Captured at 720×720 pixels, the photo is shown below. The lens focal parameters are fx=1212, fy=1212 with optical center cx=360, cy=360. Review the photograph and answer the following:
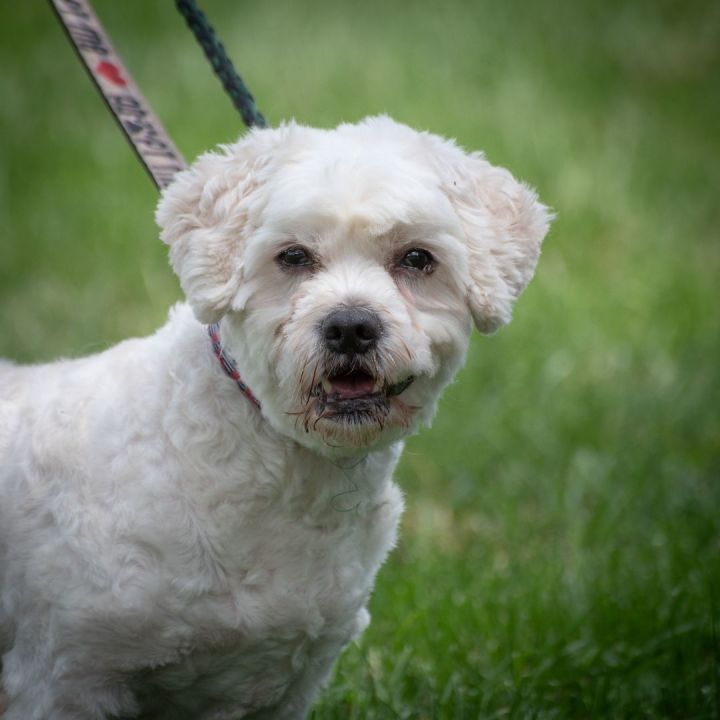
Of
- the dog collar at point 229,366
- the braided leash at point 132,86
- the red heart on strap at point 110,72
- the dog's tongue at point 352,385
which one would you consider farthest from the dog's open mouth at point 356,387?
the red heart on strap at point 110,72

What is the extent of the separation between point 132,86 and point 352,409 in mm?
1309

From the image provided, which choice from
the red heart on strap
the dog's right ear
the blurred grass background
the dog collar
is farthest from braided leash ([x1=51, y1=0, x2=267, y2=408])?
the blurred grass background

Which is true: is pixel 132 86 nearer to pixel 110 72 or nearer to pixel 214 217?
pixel 110 72

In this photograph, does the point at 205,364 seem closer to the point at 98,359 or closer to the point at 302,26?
the point at 98,359

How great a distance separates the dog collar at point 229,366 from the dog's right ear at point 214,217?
158 mm

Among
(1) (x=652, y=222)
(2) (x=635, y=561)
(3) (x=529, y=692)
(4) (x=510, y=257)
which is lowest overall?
(1) (x=652, y=222)

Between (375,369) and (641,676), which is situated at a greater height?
(375,369)

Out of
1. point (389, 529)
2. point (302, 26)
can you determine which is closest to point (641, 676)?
point (389, 529)

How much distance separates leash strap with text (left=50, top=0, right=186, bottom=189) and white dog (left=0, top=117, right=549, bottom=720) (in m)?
0.53

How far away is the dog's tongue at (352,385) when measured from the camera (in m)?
2.70

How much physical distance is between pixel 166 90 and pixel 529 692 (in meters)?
6.23

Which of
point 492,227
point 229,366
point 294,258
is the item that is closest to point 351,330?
point 294,258

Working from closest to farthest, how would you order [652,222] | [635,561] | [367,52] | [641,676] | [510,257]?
[510,257]
[641,676]
[635,561]
[652,222]
[367,52]

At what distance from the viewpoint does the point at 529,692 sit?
365 centimetres
